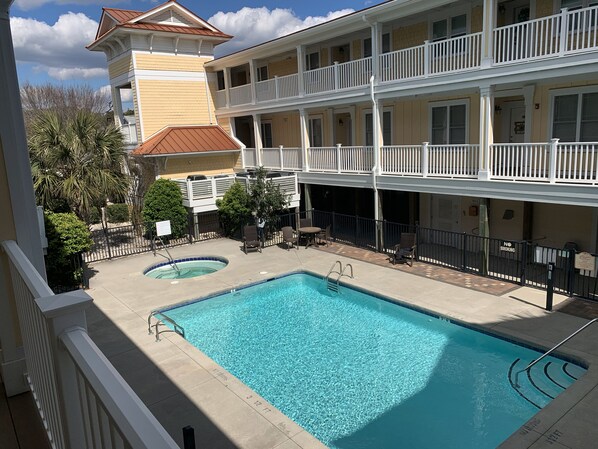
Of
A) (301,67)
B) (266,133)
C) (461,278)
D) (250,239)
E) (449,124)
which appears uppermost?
(301,67)

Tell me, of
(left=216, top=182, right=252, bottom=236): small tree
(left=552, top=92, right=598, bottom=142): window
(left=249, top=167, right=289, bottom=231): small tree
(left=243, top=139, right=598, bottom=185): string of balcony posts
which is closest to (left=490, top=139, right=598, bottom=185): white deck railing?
(left=243, top=139, right=598, bottom=185): string of balcony posts

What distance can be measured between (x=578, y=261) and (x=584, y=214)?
4.06 meters

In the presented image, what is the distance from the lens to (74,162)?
647 inches

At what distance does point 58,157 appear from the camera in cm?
1620

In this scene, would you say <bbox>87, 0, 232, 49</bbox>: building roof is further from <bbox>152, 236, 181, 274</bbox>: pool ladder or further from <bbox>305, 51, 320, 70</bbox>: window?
<bbox>152, 236, 181, 274</bbox>: pool ladder

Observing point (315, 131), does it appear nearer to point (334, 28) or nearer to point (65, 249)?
point (334, 28)

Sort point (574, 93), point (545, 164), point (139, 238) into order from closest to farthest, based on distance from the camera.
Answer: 1. point (545, 164)
2. point (574, 93)
3. point (139, 238)

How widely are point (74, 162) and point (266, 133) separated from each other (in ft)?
40.4

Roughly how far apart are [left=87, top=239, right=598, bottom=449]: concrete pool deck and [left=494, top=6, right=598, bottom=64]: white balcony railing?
6693mm

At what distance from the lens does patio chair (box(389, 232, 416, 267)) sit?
52.1 ft

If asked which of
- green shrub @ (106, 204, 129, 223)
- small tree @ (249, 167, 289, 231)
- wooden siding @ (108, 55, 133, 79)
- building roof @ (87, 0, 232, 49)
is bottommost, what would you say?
green shrub @ (106, 204, 129, 223)

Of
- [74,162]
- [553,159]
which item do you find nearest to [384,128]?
[553,159]

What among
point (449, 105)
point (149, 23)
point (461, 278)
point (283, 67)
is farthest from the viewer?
point (283, 67)

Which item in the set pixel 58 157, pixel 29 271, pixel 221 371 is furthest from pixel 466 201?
pixel 29 271
